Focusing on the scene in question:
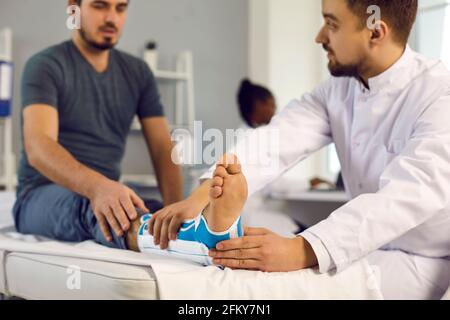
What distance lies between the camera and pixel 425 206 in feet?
3.00

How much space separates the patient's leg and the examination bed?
0.23 ft

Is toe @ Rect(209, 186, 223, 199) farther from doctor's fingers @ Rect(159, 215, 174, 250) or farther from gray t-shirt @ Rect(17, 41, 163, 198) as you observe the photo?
gray t-shirt @ Rect(17, 41, 163, 198)

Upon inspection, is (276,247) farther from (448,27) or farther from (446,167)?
(448,27)

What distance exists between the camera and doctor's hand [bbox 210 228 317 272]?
877 mm

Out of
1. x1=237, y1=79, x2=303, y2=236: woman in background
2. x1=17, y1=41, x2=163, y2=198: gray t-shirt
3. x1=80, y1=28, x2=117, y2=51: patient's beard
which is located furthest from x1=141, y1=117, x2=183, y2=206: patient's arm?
x1=237, y1=79, x2=303, y2=236: woman in background

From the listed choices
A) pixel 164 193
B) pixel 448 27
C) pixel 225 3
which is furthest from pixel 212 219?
pixel 225 3

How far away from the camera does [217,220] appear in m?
0.86

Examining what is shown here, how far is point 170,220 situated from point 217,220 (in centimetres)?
14

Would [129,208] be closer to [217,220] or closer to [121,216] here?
[121,216]

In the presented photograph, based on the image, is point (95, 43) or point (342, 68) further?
point (95, 43)

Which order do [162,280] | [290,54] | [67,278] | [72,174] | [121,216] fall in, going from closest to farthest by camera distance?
[162,280], [67,278], [121,216], [72,174], [290,54]

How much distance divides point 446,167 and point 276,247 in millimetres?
293

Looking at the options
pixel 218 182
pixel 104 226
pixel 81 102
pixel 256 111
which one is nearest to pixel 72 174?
pixel 104 226

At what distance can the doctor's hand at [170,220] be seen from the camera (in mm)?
968
